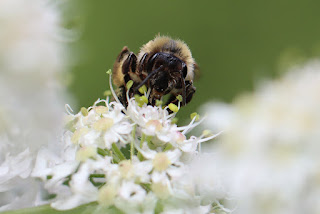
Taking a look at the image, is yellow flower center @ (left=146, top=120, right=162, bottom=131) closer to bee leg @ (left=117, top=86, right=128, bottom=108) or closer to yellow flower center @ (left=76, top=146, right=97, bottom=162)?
yellow flower center @ (left=76, top=146, right=97, bottom=162)

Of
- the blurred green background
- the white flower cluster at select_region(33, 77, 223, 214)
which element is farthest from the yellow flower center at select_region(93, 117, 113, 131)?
the blurred green background

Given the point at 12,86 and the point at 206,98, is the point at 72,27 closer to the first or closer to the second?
the point at 12,86

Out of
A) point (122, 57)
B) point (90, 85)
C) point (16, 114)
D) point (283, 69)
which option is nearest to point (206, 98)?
point (90, 85)

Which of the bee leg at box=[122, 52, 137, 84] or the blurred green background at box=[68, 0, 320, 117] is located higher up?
the blurred green background at box=[68, 0, 320, 117]

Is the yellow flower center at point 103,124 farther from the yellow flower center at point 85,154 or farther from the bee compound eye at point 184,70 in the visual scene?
the bee compound eye at point 184,70

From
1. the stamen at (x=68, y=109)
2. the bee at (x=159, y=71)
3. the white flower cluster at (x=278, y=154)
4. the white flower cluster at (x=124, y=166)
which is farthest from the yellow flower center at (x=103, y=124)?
the white flower cluster at (x=278, y=154)

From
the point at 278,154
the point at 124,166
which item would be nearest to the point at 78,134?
the point at 124,166
